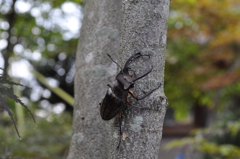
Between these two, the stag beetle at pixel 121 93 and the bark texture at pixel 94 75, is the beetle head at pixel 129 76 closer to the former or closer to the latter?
the stag beetle at pixel 121 93

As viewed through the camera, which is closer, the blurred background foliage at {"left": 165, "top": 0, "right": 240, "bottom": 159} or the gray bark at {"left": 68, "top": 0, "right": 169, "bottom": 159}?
the gray bark at {"left": 68, "top": 0, "right": 169, "bottom": 159}

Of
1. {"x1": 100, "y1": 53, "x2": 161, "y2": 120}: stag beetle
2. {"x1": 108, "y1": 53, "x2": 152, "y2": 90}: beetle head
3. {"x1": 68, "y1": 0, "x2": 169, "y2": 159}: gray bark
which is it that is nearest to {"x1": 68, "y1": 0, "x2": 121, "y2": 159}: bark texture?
{"x1": 68, "y1": 0, "x2": 169, "y2": 159}: gray bark

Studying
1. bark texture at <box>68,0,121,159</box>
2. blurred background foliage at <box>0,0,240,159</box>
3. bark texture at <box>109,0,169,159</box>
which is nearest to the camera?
bark texture at <box>109,0,169,159</box>

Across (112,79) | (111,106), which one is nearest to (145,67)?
(111,106)

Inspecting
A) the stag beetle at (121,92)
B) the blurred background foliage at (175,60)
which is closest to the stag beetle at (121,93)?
the stag beetle at (121,92)

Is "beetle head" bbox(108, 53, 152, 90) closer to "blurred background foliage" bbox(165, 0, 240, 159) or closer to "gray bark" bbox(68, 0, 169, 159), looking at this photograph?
"gray bark" bbox(68, 0, 169, 159)

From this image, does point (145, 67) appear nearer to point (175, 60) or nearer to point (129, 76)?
point (129, 76)

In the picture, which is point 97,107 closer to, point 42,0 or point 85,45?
point 85,45

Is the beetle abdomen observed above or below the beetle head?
below
